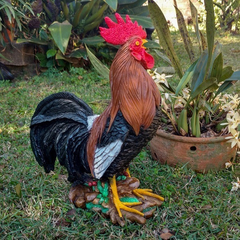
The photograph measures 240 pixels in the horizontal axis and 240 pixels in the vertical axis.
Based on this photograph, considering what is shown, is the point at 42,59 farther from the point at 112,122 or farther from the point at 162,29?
the point at 112,122

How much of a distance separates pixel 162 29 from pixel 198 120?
0.77 metres

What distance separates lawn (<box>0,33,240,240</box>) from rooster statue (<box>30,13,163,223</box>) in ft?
0.63

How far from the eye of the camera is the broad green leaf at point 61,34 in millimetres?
3945

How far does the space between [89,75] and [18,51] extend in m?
1.24

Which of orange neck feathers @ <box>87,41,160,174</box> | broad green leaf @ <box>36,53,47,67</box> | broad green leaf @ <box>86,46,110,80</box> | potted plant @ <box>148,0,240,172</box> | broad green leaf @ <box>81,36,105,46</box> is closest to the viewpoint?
orange neck feathers @ <box>87,41,160,174</box>

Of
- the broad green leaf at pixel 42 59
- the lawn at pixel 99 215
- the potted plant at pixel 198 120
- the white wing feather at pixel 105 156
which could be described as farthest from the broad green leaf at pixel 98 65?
the broad green leaf at pixel 42 59

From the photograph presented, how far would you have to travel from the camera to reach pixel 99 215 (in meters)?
1.85

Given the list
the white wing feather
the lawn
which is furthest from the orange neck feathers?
the lawn

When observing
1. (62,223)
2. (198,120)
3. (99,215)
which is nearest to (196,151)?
(198,120)

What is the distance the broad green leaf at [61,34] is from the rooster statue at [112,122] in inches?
93.1

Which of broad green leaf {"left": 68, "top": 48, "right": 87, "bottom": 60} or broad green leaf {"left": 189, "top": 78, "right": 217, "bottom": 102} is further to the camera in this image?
broad green leaf {"left": 68, "top": 48, "right": 87, "bottom": 60}

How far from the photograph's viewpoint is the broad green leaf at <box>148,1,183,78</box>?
218 cm

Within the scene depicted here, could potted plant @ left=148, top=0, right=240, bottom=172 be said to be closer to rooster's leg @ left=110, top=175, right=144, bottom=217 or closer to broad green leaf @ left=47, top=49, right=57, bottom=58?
rooster's leg @ left=110, top=175, right=144, bottom=217

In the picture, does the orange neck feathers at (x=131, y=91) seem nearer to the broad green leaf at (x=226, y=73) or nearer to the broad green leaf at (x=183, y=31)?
the broad green leaf at (x=226, y=73)
